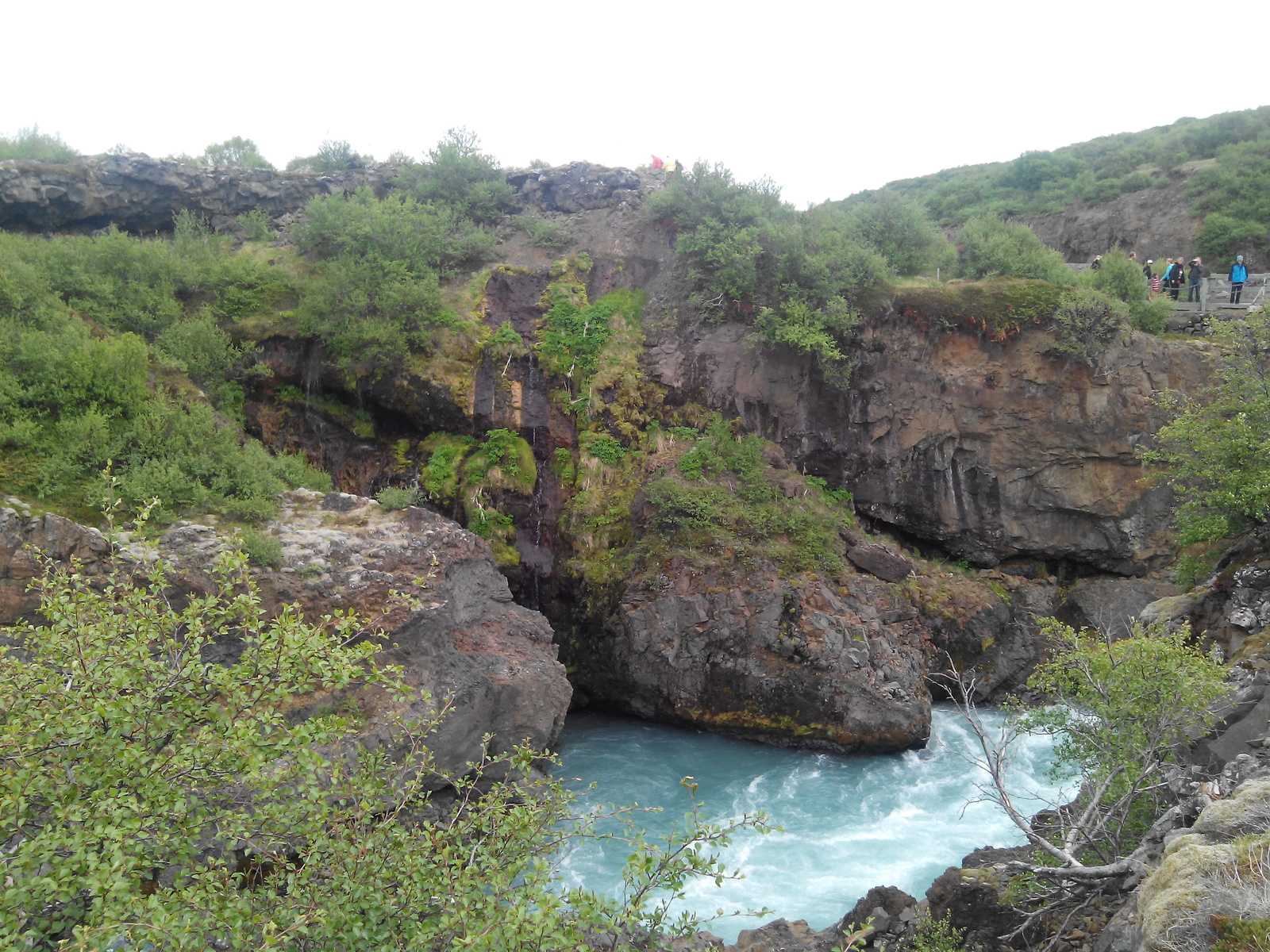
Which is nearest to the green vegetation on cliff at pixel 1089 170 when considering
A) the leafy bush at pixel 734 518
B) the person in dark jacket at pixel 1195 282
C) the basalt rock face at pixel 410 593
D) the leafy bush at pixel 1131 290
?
the person in dark jacket at pixel 1195 282

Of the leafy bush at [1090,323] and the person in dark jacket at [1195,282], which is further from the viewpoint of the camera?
the person in dark jacket at [1195,282]

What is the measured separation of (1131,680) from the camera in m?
8.90

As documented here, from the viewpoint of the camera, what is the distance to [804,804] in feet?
50.4

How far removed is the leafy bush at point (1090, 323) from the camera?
21406mm

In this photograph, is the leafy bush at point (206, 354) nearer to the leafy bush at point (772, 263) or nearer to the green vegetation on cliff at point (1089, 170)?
the leafy bush at point (772, 263)

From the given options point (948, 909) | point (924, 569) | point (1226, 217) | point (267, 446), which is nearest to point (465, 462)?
point (267, 446)

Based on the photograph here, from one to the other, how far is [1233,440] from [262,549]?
17121 mm

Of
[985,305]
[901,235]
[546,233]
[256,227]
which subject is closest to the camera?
[985,305]

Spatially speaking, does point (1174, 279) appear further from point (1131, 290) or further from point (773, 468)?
point (773, 468)

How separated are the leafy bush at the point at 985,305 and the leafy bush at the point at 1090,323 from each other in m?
0.56

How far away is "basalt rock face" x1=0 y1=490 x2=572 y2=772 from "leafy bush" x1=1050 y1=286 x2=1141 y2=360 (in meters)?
17.4

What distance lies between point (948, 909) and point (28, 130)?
40.6 meters

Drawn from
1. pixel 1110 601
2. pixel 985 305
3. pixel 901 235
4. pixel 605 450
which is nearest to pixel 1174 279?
pixel 985 305

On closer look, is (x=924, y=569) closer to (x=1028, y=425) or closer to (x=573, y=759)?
(x=1028, y=425)
